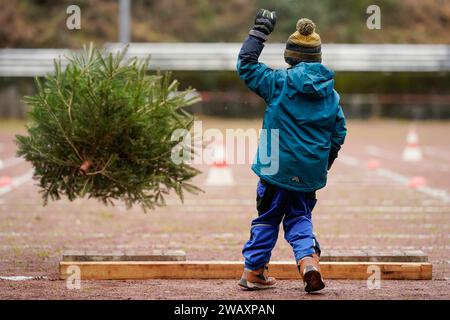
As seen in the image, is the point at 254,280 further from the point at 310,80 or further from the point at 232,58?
the point at 232,58

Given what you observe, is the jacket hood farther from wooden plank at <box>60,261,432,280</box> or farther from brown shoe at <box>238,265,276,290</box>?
wooden plank at <box>60,261,432,280</box>

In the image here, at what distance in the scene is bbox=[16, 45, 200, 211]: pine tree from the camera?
8922 millimetres

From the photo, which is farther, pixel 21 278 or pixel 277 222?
pixel 21 278

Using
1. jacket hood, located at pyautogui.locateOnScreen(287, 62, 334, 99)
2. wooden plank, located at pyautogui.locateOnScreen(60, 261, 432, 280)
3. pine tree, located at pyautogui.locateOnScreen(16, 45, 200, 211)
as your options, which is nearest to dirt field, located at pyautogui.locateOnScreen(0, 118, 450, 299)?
wooden plank, located at pyautogui.locateOnScreen(60, 261, 432, 280)

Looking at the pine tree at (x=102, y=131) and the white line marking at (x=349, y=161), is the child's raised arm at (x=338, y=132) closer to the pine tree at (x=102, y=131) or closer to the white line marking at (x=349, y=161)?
the pine tree at (x=102, y=131)

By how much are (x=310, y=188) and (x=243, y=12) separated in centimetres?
3858

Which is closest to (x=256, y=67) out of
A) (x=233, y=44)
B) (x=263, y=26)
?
(x=263, y=26)

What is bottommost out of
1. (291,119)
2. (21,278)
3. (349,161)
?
(349,161)

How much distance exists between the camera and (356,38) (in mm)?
43844

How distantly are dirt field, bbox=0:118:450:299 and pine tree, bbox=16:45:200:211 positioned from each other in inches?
33.0

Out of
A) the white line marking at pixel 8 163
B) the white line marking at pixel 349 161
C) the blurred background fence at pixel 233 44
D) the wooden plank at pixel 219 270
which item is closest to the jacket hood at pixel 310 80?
the wooden plank at pixel 219 270

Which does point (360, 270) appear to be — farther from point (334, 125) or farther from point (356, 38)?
point (356, 38)

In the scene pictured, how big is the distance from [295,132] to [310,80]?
38cm

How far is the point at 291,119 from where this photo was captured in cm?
739
